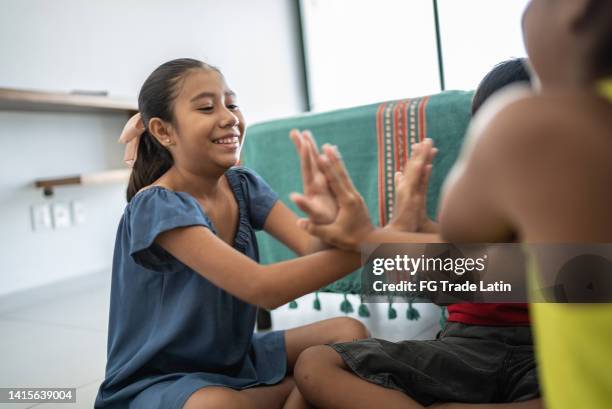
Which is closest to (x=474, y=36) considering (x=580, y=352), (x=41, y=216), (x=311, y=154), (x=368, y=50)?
(x=368, y=50)

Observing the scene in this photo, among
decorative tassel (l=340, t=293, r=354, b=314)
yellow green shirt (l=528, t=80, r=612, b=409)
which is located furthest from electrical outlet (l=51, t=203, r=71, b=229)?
yellow green shirt (l=528, t=80, r=612, b=409)

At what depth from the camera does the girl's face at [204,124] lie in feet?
2.65

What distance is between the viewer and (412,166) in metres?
0.57

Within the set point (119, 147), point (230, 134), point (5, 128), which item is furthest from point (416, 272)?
point (119, 147)

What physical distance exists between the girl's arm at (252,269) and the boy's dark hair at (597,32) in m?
0.35

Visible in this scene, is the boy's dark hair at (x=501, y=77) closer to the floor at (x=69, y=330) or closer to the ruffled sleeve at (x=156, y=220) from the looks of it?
the ruffled sleeve at (x=156, y=220)

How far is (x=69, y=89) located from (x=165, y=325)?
1.60 metres

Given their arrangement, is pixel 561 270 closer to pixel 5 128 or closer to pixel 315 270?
pixel 315 270

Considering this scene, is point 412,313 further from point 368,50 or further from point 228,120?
point 368,50

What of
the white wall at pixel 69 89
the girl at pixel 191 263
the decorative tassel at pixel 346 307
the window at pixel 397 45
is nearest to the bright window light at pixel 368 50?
the window at pixel 397 45

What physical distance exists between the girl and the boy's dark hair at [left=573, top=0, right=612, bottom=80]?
441 mm

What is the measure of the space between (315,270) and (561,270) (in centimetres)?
32

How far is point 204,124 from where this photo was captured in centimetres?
81

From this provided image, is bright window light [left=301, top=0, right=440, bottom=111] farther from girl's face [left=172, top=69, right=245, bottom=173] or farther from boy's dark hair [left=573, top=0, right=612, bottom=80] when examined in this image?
boy's dark hair [left=573, top=0, right=612, bottom=80]
